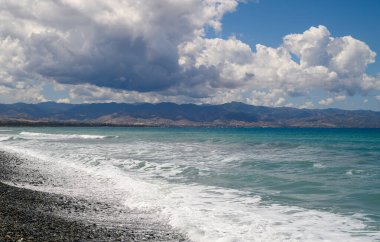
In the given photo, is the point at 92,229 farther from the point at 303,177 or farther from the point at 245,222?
the point at 303,177

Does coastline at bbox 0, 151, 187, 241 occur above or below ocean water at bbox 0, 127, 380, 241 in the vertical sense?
above

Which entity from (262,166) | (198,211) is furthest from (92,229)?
(262,166)

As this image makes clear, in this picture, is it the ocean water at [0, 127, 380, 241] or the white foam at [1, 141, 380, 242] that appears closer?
the white foam at [1, 141, 380, 242]

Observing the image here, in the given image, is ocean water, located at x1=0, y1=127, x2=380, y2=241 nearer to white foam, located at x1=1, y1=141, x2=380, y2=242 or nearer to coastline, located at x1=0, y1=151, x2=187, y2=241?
white foam, located at x1=1, y1=141, x2=380, y2=242

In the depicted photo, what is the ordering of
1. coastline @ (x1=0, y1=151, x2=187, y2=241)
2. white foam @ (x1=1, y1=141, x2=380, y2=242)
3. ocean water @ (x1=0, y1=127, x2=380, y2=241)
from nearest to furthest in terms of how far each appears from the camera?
coastline @ (x1=0, y1=151, x2=187, y2=241)
white foam @ (x1=1, y1=141, x2=380, y2=242)
ocean water @ (x1=0, y1=127, x2=380, y2=241)

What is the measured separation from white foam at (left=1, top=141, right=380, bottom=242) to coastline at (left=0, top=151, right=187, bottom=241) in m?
1.07

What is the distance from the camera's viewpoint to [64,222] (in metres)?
11.1

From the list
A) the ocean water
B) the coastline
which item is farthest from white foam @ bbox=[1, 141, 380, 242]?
the coastline

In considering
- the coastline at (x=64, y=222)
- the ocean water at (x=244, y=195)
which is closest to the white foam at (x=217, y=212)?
the ocean water at (x=244, y=195)

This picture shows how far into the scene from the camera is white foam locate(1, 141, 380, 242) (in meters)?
11.2

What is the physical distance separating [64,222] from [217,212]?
567 cm

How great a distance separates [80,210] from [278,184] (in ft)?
39.1

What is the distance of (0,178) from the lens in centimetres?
1984

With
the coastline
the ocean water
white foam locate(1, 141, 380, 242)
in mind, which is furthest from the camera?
the ocean water
